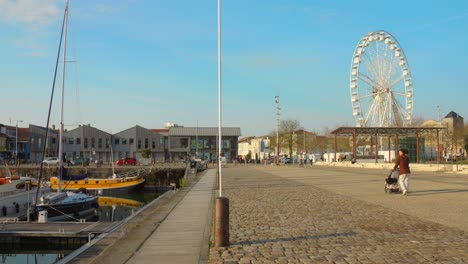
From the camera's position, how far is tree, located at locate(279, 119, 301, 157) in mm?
98188

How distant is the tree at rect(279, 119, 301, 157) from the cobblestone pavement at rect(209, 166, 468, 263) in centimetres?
8404

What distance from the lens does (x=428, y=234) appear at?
372 inches

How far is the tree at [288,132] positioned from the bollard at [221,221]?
89522 millimetres

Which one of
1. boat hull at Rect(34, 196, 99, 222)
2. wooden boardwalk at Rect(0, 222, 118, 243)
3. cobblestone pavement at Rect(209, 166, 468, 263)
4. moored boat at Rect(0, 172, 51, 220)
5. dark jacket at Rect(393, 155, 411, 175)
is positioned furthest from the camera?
moored boat at Rect(0, 172, 51, 220)

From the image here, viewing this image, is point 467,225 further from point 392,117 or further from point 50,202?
point 392,117

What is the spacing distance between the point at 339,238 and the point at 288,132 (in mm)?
90218

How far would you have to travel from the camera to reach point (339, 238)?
9258mm

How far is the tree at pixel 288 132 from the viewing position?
9819 cm

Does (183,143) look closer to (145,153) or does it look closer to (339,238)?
(145,153)

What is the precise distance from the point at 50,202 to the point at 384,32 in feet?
172

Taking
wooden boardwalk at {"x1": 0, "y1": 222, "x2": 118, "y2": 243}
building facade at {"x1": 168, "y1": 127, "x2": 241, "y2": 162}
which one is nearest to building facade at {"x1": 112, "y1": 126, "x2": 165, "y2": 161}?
building facade at {"x1": 168, "y1": 127, "x2": 241, "y2": 162}

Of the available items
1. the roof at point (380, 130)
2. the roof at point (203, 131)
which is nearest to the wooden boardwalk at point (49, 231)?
the roof at point (380, 130)

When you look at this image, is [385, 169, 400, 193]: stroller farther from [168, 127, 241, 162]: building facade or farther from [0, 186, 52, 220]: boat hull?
[168, 127, 241, 162]: building facade

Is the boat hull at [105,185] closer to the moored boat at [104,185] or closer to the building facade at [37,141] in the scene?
the moored boat at [104,185]
